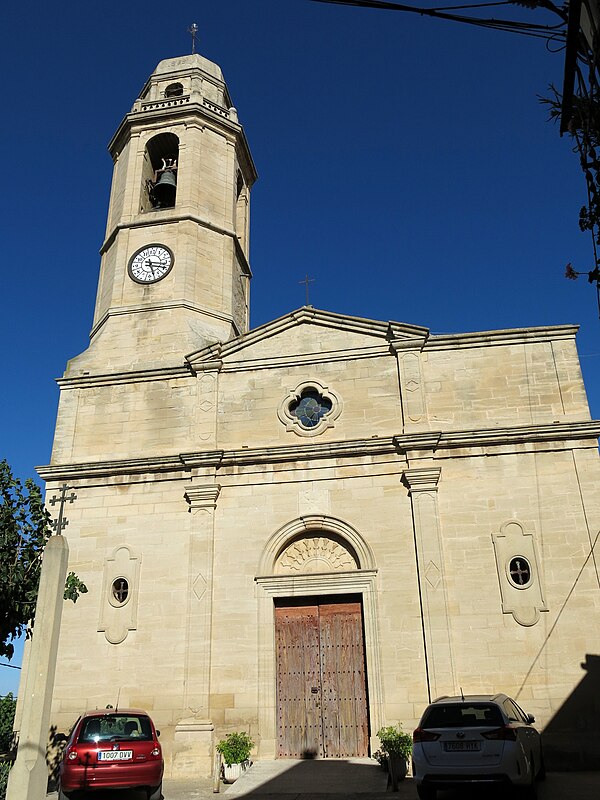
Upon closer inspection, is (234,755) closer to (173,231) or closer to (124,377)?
(124,377)

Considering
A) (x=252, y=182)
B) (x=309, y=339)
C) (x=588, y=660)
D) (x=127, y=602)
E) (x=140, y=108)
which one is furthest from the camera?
(x=252, y=182)

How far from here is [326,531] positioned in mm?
15273

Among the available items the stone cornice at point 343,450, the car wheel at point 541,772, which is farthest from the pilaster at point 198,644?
the car wheel at point 541,772

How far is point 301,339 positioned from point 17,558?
27.9ft

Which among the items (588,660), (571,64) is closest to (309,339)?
(588,660)

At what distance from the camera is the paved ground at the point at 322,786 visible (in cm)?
1023

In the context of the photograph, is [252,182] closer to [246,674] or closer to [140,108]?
[140,108]

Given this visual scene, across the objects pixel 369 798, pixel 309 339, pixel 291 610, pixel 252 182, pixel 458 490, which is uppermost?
pixel 252 182

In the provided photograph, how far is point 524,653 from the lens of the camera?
44.0 ft

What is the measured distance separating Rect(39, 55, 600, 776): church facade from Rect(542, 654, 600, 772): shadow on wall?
53mm

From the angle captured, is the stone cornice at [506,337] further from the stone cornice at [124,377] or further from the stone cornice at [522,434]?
the stone cornice at [124,377]

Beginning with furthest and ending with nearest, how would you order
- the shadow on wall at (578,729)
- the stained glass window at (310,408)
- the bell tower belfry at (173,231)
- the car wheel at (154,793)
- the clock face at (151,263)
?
1. the clock face at (151,263)
2. the bell tower belfry at (173,231)
3. the stained glass window at (310,408)
4. the shadow on wall at (578,729)
5. the car wheel at (154,793)

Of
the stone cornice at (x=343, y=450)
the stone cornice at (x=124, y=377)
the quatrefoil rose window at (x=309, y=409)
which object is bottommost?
the stone cornice at (x=343, y=450)

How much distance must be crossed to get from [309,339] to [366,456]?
3.51 m
